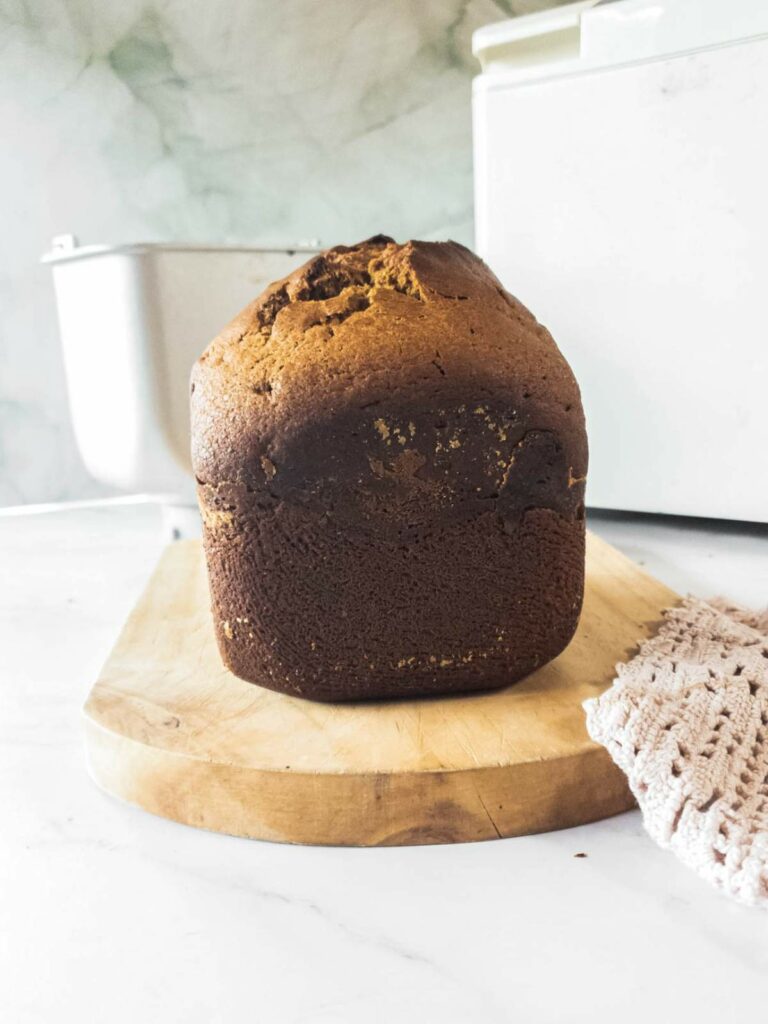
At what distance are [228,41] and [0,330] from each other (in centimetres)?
65

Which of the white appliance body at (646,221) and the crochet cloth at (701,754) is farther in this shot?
the white appliance body at (646,221)

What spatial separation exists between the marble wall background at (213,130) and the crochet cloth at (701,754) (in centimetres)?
121

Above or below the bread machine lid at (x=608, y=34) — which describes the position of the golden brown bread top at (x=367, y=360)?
below

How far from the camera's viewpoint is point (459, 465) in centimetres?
66

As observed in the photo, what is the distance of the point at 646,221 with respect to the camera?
125cm

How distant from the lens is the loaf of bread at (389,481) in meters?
0.65

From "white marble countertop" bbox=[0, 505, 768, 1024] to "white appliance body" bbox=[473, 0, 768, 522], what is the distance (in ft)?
2.72

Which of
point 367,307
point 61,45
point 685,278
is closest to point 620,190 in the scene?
point 685,278

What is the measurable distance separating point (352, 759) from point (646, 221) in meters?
0.94

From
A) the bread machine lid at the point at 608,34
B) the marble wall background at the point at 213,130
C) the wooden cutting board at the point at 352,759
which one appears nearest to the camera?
the wooden cutting board at the point at 352,759

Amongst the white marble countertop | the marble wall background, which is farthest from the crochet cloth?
the marble wall background

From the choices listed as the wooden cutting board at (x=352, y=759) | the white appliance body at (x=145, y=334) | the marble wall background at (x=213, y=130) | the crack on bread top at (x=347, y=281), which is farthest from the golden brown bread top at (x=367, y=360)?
the marble wall background at (x=213, y=130)

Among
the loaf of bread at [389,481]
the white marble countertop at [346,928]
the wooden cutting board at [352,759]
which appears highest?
the loaf of bread at [389,481]

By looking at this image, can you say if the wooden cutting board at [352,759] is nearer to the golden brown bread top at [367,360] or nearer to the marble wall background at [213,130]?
the golden brown bread top at [367,360]
